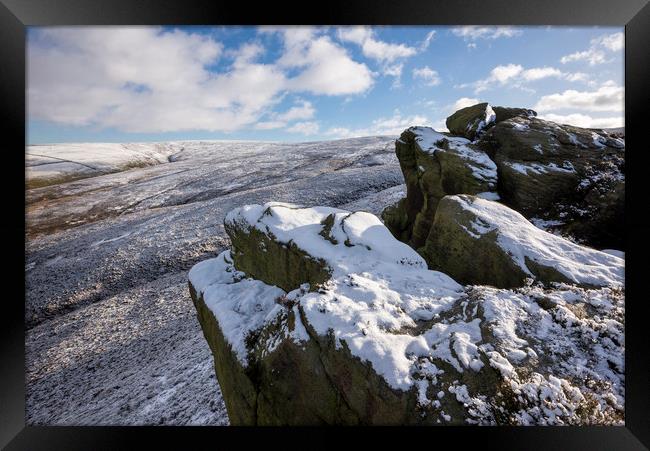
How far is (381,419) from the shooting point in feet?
20.1

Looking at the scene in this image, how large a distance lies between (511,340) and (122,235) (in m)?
37.8

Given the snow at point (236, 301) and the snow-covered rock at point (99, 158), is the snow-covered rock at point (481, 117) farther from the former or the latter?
the snow-covered rock at point (99, 158)

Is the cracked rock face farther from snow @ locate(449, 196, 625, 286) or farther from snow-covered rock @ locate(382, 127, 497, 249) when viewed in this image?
snow-covered rock @ locate(382, 127, 497, 249)

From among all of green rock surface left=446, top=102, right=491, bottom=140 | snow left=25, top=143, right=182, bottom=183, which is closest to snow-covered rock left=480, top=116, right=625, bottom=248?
green rock surface left=446, top=102, right=491, bottom=140

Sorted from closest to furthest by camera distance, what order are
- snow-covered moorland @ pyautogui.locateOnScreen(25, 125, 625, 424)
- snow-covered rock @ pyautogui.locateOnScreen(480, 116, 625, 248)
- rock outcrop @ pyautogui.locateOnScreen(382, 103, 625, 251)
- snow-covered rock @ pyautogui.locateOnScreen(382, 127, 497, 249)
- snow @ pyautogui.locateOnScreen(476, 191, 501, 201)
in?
snow-covered moorland @ pyautogui.locateOnScreen(25, 125, 625, 424)
snow-covered rock @ pyautogui.locateOnScreen(480, 116, 625, 248)
rock outcrop @ pyautogui.locateOnScreen(382, 103, 625, 251)
snow @ pyautogui.locateOnScreen(476, 191, 501, 201)
snow-covered rock @ pyautogui.locateOnScreen(382, 127, 497, 249)

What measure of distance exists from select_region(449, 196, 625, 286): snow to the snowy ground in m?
12.2

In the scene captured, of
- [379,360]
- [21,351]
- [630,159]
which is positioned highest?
[630,159]

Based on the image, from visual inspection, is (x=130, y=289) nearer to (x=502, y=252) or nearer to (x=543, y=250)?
(x=502, y=252)

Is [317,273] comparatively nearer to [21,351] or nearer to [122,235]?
[21,351]

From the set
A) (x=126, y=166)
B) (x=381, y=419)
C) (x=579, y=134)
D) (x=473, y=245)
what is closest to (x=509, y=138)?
(x=579, y=134)

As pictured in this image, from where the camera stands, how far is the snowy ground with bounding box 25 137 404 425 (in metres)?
14.4

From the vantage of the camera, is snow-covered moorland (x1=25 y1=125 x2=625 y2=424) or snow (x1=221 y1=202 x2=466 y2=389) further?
snow (x1=221 y1=202 x2=466 y2=389)
